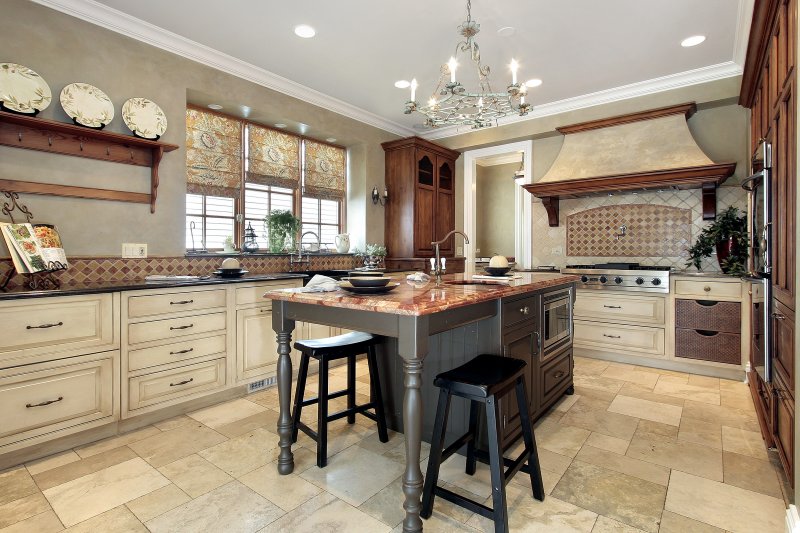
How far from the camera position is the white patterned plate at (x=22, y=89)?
2.45 m

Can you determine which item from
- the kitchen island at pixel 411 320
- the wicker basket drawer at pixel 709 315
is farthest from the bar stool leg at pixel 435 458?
the wicker basket drawer at pixel 709 315

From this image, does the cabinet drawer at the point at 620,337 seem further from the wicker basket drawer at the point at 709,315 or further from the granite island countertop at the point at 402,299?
the granite island countertop at the point at 402,299

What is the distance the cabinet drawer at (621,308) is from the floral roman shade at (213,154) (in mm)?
3779

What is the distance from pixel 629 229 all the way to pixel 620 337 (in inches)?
49.8

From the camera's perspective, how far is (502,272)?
275cm

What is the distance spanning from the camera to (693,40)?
3.34m

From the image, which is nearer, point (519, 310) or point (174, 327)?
point (519, 310)

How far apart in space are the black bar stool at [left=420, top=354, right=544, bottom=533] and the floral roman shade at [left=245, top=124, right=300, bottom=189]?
10.6 feet

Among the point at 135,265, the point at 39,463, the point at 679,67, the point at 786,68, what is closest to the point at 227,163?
the point at 135,265

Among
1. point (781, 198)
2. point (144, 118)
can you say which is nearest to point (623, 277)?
point (781, 198)

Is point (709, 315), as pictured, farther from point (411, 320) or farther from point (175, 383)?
point (175, 383)

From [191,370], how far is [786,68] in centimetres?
383

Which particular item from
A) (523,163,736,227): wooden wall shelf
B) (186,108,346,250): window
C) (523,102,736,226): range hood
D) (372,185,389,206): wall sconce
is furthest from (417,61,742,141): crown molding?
(186,108,346,250): window

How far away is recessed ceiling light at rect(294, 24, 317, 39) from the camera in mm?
3164
